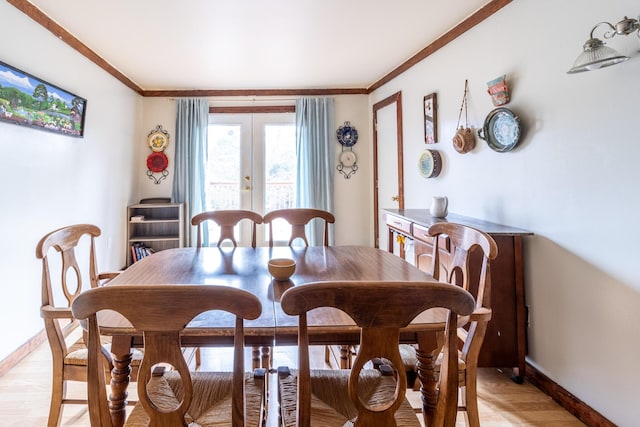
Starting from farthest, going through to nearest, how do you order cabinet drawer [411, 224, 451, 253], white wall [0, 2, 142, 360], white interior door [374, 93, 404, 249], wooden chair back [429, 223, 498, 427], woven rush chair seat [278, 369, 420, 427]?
1. white interior door [374, 93, 404, 249]
2. white wall [0, 2, 142, 360]
3. cabinet drawer [411, 224, 451, 253]
4. wooden chair back [429, 223, 498, 427]
5. woven rush chair seat [278, 369, 420, 427]

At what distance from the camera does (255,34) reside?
2.74m

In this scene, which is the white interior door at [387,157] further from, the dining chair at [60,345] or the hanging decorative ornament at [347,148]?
the dining chair at [60,345]

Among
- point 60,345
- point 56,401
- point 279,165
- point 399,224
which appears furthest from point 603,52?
point 279,165

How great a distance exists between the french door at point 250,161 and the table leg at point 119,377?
3423 mm

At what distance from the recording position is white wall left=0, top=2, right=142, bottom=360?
209cm

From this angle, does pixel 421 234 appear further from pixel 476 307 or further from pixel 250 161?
pixel 250 161

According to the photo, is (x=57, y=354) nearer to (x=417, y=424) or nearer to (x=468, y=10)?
(x=417, y=424)

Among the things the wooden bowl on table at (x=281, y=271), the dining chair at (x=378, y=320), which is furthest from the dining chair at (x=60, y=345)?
the dining chair at (x=378, y=320)

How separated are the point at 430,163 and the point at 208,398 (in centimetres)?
260

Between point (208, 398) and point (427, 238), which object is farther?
point (427, 238)

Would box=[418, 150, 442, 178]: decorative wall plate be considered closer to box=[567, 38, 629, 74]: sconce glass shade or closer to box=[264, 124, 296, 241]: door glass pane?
box=[567, 38, 629, 74]: sconce glass shade

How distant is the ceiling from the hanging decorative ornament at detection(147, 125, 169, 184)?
2.19 feet

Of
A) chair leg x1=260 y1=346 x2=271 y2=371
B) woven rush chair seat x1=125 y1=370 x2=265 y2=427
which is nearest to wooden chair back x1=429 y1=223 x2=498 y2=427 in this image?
woven rush chair seat x1=125 y1=370 x2=265 y2=427

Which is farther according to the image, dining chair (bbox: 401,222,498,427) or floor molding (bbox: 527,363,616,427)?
floor molding (bbox: 527,363,616,427)
